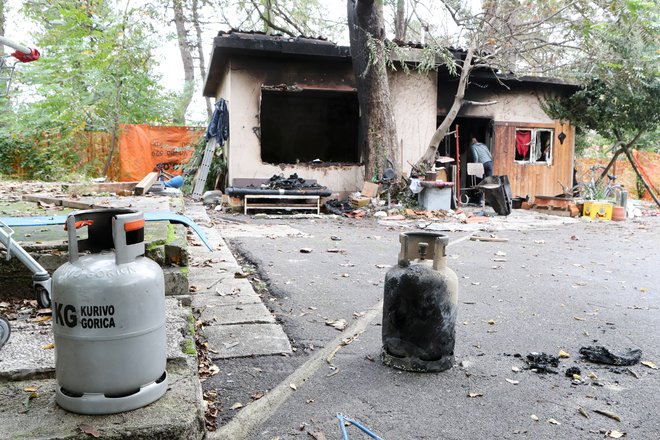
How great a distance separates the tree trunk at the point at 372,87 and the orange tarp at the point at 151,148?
684 centimetres

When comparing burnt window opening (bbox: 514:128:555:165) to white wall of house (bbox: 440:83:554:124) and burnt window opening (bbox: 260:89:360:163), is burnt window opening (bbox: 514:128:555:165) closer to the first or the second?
Result: white wall of house (bbox: 440:83:554:124)

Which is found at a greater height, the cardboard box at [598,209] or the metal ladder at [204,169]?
the metal ladder at [204,169]

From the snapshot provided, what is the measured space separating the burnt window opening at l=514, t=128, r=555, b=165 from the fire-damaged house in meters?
0.03

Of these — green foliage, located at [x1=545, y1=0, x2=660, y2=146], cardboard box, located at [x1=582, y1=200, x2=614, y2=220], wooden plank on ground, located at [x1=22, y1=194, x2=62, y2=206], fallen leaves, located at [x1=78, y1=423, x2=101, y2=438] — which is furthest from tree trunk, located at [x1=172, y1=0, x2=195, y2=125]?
fallen leaves, located at [x1=78, y1=423, x2=101, y2=438]

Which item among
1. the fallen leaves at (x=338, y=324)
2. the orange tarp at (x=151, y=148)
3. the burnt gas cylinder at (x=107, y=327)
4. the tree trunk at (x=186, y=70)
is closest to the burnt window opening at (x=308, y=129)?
the orange tarp at (x=151, y=148)

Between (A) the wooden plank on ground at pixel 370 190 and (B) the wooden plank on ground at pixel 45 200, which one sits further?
(A) the wooden plank on ground at pixel 370 190

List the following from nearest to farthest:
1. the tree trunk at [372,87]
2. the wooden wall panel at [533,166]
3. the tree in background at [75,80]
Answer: the tree trunk at [372,87]
the wooden wall panel at [533,166]
the tree in background at [75,80]

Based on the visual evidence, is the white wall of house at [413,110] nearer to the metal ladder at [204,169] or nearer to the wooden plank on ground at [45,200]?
the metal ladder at [204,169]

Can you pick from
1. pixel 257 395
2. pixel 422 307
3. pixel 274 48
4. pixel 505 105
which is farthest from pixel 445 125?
pixel 257 395

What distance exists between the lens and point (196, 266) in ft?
17.0

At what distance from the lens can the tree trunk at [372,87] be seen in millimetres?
11516

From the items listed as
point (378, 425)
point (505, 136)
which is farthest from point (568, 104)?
point (378, 425)

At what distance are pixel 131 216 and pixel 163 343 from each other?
0.49 meters

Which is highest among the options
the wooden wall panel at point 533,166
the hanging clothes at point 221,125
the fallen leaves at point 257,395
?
the hanging clothes at point 221,125
